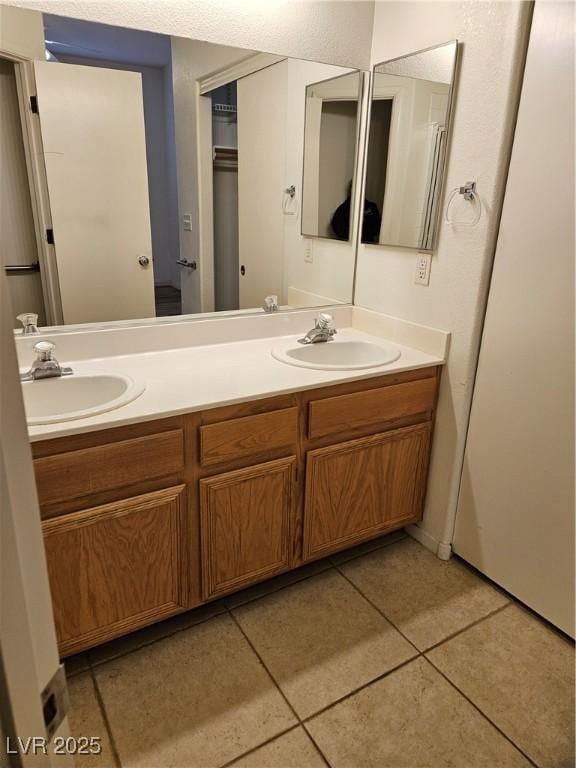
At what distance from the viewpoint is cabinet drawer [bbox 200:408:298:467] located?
1527mm

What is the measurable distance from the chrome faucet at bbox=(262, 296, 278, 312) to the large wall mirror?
0.02 m

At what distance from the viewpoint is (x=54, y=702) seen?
0.52 meters

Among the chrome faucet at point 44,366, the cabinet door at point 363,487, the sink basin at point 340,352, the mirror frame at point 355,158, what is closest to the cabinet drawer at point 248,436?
the cabinet door at point 363,487

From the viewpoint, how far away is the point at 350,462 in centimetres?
187

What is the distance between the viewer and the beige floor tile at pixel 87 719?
132 cm

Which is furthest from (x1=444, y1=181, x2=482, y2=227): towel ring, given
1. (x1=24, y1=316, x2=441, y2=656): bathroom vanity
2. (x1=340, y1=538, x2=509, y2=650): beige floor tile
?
(x1=340, y1=538, x2=509, y2=650): beige floor tile

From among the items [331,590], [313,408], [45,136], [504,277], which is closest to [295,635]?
[331,590]

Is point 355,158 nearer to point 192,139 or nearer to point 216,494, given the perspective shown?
point 192,139

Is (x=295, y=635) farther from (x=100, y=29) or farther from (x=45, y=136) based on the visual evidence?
(x=100, y=29)

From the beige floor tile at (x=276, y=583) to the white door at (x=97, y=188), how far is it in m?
1.09

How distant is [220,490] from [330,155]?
58.5 inches

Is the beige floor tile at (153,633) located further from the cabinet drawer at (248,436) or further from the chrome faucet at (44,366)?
the chrome faucet at (44,366)

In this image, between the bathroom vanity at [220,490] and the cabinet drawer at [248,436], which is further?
the cabinet drawer at [248,436]

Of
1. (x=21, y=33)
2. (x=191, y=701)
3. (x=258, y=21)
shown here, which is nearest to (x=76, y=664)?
(x=191, y=701)
